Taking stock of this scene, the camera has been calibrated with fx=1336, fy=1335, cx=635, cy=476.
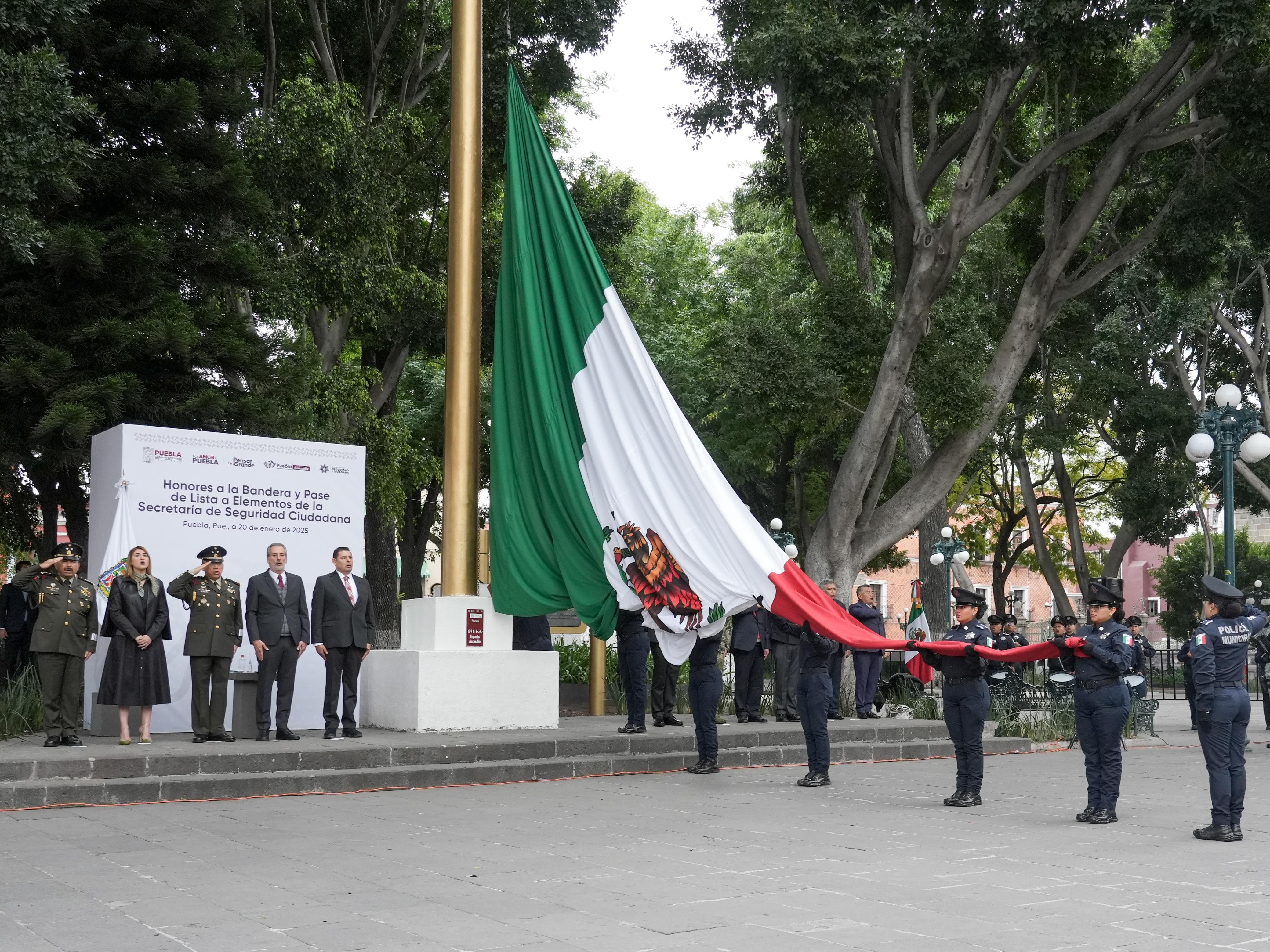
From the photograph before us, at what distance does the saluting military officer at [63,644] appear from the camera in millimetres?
11352

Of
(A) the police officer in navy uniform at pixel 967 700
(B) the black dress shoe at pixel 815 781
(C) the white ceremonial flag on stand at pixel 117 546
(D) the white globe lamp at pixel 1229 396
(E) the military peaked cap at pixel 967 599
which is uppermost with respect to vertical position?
(D) the white globe lamp at pixel 1229 396

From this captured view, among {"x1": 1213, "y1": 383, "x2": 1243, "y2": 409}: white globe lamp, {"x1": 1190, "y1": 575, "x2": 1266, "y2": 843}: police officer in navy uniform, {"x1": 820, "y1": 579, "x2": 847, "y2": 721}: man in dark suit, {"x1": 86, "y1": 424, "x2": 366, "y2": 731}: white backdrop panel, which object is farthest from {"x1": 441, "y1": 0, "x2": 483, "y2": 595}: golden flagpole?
{"x1": 1213, "y1": 383, "x2": 1243, "y2": 409}: white globe lamp

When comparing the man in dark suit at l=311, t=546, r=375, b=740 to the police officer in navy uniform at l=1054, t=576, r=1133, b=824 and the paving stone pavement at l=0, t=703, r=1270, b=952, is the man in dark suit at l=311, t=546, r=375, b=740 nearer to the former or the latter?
the paving stone pavement at l=0, t=703, r=1270, b=952

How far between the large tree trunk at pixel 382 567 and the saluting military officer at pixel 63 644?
559 inches

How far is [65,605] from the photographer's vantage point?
1148 cm

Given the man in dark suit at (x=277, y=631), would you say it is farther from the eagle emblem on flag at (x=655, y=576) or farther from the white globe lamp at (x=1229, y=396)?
the white globe lamp at (x=1229, y=396)

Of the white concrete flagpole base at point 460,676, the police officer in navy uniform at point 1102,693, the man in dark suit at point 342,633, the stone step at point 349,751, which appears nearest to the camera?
the police officer in navy uniform at point 1102,693

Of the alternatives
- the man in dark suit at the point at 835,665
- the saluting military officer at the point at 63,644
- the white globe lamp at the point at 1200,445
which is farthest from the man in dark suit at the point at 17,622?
the white globe lamp at the point at 1200,445

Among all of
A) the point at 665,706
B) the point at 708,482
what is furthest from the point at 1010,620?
the point at 708,482

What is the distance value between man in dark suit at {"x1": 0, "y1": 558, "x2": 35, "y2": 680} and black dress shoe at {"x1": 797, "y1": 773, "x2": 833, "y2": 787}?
918 cm

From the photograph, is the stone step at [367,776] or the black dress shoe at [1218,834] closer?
the black dress shoe at [1218,834]

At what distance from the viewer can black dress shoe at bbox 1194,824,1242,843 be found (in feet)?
29.1

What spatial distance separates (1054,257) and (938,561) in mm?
10229

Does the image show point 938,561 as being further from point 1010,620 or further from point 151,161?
point 151,161
